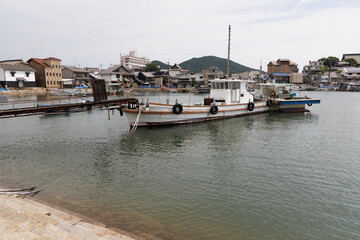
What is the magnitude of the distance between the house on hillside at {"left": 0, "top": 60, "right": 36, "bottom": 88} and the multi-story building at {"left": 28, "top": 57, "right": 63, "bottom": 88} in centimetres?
281

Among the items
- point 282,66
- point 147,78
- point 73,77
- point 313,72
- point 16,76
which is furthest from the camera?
point 313,72

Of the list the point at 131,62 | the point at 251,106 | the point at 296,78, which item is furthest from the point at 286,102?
the point at 131,62

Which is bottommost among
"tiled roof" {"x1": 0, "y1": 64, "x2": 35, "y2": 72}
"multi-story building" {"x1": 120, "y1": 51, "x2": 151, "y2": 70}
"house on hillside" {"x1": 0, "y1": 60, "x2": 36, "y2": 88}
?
"house on hillside" {"x1": 0, "y1": 60, "x2": 36, "y2": 88}

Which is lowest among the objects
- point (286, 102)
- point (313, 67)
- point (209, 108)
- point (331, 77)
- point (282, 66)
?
point (209, 108)

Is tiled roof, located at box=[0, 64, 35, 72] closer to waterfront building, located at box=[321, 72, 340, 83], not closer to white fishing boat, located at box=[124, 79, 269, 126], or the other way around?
white fishing boat, located at box=[124, 79, 269, 126]

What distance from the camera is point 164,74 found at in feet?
333

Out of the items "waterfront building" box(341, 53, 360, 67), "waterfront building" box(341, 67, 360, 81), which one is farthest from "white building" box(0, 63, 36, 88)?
"waterfront building" box(341, 53, 360, 67)

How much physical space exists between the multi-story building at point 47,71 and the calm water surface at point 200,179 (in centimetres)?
5544

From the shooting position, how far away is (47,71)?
67.2 metres

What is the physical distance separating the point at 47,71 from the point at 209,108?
62.5 m

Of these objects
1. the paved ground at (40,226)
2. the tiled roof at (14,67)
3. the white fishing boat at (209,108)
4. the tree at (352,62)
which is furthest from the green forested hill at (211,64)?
the paved ground at (40,226)

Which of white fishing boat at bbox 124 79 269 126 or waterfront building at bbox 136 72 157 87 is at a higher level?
waterfront building at bbox 136 72 157 87

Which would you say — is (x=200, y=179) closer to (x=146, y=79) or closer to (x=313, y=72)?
(x=146, y=79)

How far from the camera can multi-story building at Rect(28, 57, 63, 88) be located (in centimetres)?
6691
